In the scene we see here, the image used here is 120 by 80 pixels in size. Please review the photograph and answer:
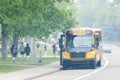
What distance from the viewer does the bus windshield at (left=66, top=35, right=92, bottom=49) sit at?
42.3 m

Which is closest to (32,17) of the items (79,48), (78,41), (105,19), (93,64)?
(78,41)

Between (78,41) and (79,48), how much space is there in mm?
572

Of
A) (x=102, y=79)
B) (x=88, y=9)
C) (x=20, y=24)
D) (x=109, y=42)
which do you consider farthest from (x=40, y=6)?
(x=88, y=9)

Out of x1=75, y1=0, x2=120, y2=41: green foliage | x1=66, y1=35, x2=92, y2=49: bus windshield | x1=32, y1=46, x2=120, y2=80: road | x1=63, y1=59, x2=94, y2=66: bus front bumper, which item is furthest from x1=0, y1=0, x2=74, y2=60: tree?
x1=75, y1=0, x2=120, y2=41: green foliage

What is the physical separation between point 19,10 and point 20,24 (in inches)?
353

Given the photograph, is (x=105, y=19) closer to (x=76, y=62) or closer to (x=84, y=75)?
(x=76, y=62)

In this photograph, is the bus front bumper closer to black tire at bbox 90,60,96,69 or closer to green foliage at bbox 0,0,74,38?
black tire at bbox 90,60,96,69

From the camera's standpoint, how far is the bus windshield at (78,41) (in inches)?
1665

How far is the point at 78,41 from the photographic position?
4244 centimetres

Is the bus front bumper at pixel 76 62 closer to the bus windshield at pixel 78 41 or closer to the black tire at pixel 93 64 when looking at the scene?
the black tire at pixel 93 64

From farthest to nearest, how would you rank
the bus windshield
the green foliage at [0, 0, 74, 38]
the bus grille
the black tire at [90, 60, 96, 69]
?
1. the bus windshield
2. the black tire at [90, 60, 96, 69]
3. the bus grille
4. the green foliage at [0, 0, 74, 38]

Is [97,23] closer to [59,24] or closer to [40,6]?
[59,24]

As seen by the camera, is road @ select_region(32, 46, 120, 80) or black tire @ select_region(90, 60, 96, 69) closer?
road @ select_region(32, 46, 120, 80)

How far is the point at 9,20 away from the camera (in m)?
40.8
